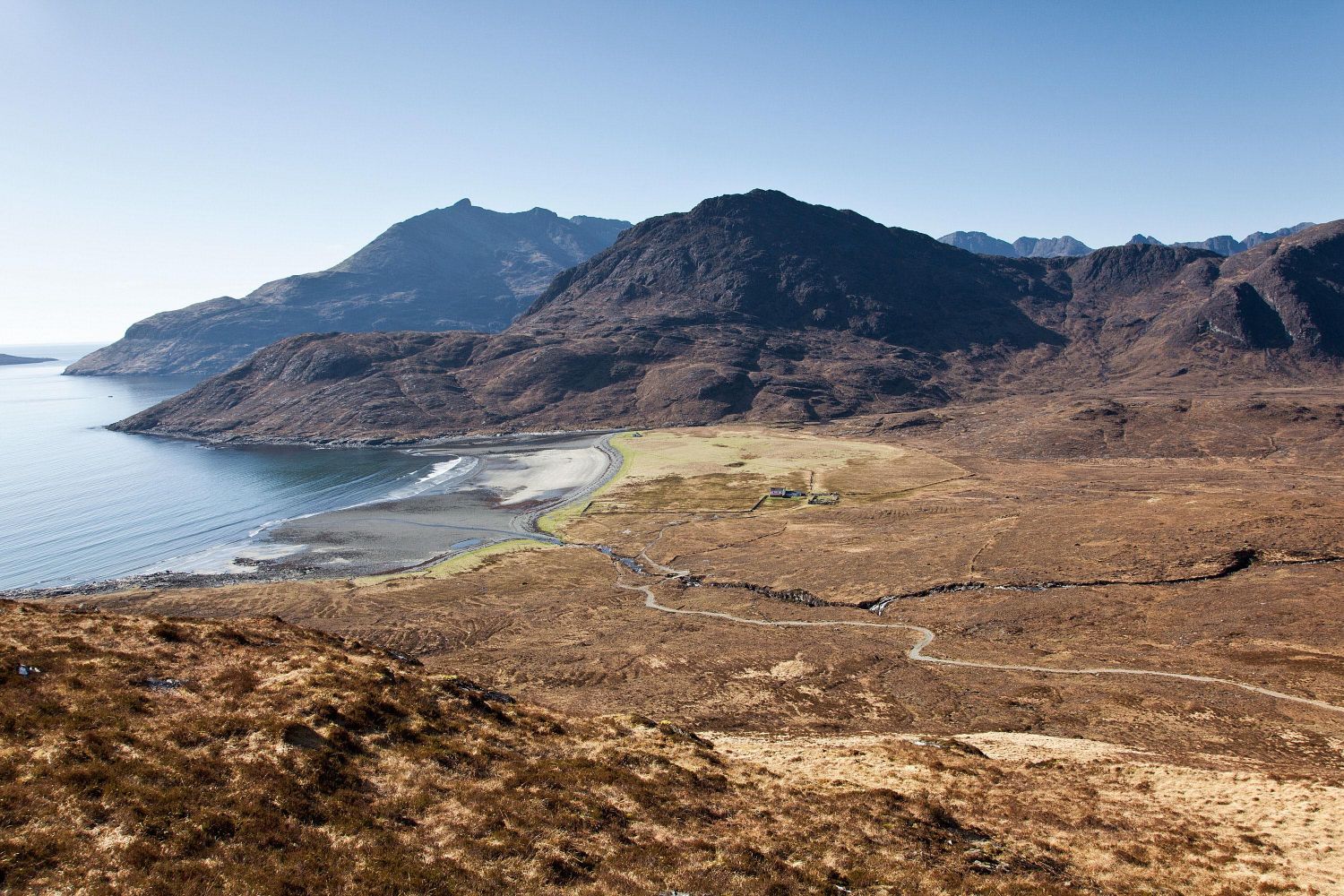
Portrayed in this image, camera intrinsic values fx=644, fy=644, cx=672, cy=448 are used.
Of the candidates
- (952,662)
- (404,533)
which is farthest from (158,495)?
(952,662)

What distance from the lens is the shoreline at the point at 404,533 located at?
280 ft

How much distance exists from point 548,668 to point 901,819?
110 feet

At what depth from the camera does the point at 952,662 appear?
179 feet

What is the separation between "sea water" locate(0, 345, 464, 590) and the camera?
3826 inches

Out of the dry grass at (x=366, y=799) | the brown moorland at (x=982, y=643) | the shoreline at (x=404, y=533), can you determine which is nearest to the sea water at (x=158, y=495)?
the shoreline at (x=404, y=533)

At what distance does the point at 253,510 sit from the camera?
125000mm

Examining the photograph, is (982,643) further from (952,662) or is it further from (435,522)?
(435,522)

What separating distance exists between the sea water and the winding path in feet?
234

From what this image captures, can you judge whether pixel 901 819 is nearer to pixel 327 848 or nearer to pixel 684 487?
pixel 327 848

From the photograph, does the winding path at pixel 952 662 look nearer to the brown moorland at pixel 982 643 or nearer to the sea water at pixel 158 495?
the brown moorland at pixel 982 643

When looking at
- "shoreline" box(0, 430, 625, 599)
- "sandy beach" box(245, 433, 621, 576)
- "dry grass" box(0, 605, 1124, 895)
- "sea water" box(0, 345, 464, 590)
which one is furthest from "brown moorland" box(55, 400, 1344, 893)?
"sea water" box(0, 345, 464, 590)

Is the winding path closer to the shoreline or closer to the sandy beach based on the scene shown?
the shoreline

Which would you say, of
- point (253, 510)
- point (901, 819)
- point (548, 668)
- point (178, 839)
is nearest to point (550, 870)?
point (178, 839)

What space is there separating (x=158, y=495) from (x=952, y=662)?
155m
